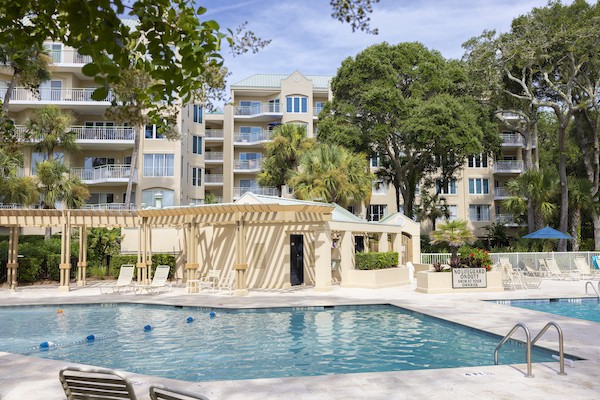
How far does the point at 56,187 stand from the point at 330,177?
14.8m

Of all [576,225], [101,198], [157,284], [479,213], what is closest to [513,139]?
[479,213]

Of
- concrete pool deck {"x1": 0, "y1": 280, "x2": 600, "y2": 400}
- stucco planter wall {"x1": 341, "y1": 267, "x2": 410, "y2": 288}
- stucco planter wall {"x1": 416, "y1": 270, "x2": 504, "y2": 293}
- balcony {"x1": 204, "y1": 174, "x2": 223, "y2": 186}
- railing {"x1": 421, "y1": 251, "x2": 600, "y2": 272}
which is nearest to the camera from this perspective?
concrete pool deck {"x1": 0, "y1": 280, "x2": 600, "y2": 400}

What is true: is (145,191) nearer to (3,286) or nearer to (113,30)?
(3,286)

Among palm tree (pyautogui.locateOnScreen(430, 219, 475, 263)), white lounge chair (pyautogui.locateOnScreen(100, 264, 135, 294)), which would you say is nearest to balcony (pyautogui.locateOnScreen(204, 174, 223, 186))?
white lounge chair (pyautogui.locateOnScreen(100, 264, 135, 294))

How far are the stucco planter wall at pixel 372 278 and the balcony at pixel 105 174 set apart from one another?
717 inches

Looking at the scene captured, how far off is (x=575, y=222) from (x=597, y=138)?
6.20 metres

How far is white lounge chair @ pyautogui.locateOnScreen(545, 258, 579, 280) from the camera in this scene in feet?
80.2

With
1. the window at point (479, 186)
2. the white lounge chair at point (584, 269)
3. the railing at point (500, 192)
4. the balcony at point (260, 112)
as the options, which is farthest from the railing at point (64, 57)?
the railing at point (500, 192)

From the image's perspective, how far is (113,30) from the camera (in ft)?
10.3

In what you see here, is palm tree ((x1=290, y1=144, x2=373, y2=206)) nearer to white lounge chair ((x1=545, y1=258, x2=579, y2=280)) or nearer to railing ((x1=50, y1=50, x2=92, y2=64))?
white lounge chair ((x1=545, y1=258, x2=579, y2=280))

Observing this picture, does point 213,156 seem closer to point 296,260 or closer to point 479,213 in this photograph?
point 479,213

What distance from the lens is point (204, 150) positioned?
46219 mm

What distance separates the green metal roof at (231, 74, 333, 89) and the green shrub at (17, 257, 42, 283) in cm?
2712

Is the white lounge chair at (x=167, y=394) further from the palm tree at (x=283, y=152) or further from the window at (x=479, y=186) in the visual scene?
the window at (x=479, y=186)
